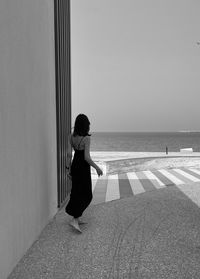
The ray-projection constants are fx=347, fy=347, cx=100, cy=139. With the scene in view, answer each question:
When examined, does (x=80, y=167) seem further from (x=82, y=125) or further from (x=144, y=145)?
(x=144, y=145)

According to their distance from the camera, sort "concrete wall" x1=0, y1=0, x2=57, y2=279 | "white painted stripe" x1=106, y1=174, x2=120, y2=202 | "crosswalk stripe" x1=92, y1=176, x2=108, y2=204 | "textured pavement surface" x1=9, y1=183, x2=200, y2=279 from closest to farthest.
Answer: "concrete wall" x1=0, y1=0, x2=57, y2=279, "textured pavement surface" x1=9, y1=183, x2=200, y2=279, "crosswalk stripe" x1=92, y1=176, x2=108, y2=204, "white painted stripe" x1=106, y1=174, x2=120, y2=202

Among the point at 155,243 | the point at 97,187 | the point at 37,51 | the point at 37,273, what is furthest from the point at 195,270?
the point at 97,187

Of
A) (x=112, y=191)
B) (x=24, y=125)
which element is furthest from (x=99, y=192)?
(x=24, y=125)

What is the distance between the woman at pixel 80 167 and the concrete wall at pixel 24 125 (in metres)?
0.43

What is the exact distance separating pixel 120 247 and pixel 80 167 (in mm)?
1264

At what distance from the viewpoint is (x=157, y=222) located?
16.8 ft

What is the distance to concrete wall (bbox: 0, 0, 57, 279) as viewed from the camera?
10.0ft

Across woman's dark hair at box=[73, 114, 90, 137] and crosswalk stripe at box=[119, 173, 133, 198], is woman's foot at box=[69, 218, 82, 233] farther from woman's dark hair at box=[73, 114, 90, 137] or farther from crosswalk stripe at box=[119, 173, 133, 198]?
crosswalk stripe at box=[119, 173, 133, 198]

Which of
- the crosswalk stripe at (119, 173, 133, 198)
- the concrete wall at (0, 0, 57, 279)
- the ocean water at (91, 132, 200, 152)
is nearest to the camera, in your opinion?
the concrete wall at (0, 0, 57, 279)

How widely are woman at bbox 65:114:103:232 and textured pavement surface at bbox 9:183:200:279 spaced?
319mm

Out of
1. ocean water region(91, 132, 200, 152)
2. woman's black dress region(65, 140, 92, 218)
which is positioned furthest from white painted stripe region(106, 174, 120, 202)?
ocean water region(91, 132, 200, 152)

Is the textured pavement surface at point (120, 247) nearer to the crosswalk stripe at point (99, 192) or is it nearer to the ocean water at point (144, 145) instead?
the crosswalk stripe at point (99, 192)

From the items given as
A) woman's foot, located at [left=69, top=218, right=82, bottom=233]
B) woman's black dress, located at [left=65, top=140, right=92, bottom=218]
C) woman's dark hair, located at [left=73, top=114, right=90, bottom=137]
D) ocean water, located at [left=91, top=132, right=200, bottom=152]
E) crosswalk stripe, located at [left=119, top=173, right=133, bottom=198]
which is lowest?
ocean water, located at [left=91, top=132, right=200, bottom=152]

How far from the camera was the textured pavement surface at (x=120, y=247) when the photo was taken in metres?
3.25
